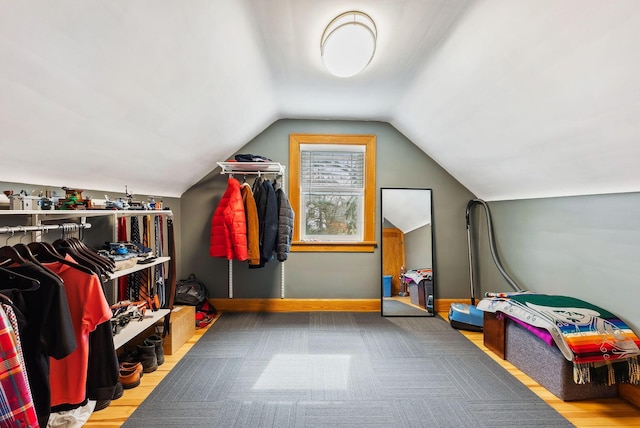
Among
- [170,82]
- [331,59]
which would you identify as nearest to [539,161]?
[331,59]

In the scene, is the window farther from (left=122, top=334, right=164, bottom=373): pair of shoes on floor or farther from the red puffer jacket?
(left=122, top=334, right=164, bottom=373): pair of shoes on floor

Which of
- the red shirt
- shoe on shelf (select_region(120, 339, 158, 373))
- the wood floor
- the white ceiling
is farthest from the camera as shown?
shoe on shelf (select_region(120, 339, 158, 373))

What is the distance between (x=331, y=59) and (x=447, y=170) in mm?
2257

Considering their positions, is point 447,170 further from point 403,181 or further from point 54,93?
point 54,93

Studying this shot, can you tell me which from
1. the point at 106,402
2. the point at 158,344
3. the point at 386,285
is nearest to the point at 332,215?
the point at 386,285

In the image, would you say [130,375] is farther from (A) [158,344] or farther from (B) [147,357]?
(A) [158,344]

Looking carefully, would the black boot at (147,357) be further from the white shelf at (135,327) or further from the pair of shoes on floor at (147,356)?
the white shelf at (135,327)

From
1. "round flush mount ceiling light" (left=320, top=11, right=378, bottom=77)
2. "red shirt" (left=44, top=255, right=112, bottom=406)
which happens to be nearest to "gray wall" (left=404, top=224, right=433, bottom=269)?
"round flush mount ceiling light" (left=320, top=11, right=378, bottom=77)

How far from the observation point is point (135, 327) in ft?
7.07

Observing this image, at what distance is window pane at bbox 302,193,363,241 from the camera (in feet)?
12.5

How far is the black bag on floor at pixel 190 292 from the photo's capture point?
3.25 meters

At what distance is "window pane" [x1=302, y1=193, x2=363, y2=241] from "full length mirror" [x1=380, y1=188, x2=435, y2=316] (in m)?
0.32

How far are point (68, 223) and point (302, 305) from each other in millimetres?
2400

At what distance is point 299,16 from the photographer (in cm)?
183
